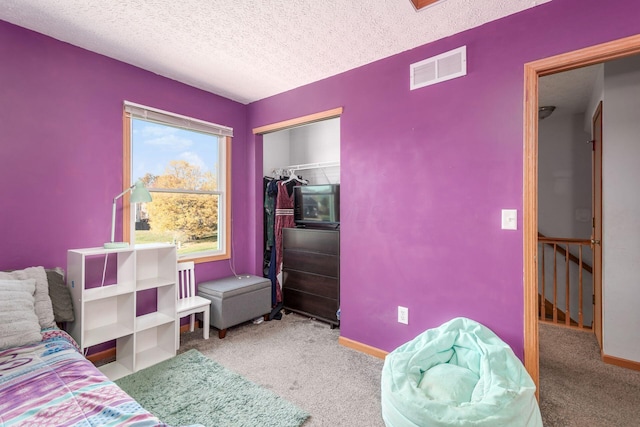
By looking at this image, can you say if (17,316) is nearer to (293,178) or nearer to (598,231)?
(293,178)

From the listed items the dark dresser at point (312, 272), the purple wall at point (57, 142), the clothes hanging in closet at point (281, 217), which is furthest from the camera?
the clothes hanging in closet at point (281, 217)

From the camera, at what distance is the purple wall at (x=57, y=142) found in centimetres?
200

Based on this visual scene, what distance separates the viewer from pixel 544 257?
3723 mm

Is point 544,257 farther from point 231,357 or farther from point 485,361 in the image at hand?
point 231,357

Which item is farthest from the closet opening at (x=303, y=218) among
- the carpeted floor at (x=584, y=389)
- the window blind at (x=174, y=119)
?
the carpeted floor at (x=584, y=389)

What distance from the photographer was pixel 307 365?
2.32 meters

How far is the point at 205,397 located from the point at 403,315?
1.53 metres

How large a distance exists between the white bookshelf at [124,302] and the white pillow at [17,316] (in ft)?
0.99

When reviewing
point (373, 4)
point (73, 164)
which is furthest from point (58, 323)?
point (373, 4)

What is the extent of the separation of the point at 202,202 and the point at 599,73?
4.00m

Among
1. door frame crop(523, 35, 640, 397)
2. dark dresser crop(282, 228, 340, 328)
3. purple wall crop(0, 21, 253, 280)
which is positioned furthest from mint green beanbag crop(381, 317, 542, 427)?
purple wall crop(0, 21, 253, 280)

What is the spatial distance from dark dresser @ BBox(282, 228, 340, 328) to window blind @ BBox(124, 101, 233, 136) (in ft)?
4.42

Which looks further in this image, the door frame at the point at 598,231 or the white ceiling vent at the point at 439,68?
the door frame at the point at 598,231

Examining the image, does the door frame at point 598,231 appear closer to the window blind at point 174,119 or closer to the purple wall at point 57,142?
the window blind at point 174,119
